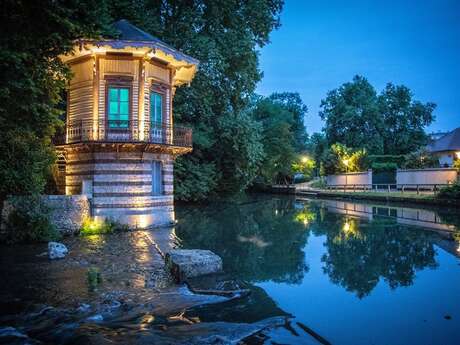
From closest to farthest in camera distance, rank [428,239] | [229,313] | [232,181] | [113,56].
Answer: [229,313]
[428,239]
[113,56]
[232,181]

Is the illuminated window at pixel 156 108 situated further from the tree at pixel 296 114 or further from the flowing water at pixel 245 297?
the tree at pixel 296 114

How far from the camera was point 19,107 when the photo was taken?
1154 cm

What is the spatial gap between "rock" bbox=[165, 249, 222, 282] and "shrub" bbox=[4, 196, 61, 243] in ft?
23.3

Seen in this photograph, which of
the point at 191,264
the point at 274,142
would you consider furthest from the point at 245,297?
the point at 274,142

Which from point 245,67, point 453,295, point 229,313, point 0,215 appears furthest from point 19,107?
point 245,67

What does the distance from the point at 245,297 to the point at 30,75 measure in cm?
863

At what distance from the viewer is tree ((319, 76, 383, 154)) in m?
58.6

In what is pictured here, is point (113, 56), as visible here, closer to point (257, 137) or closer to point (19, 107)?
point (19, 107)

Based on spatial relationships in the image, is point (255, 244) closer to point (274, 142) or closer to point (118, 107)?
point (118, 107)

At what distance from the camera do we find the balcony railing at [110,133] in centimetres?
1756

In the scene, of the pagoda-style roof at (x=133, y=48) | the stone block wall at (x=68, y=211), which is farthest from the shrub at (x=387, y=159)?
the stone block wall at (x=68, y=211)

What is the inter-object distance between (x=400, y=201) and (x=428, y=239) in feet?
60.2

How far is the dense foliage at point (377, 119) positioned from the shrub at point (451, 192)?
30385 millimetres

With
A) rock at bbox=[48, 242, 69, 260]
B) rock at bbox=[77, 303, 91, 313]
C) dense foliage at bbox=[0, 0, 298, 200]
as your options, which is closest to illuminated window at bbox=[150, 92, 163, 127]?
dense foliage at bbox=[0, 0, 298, 200]
